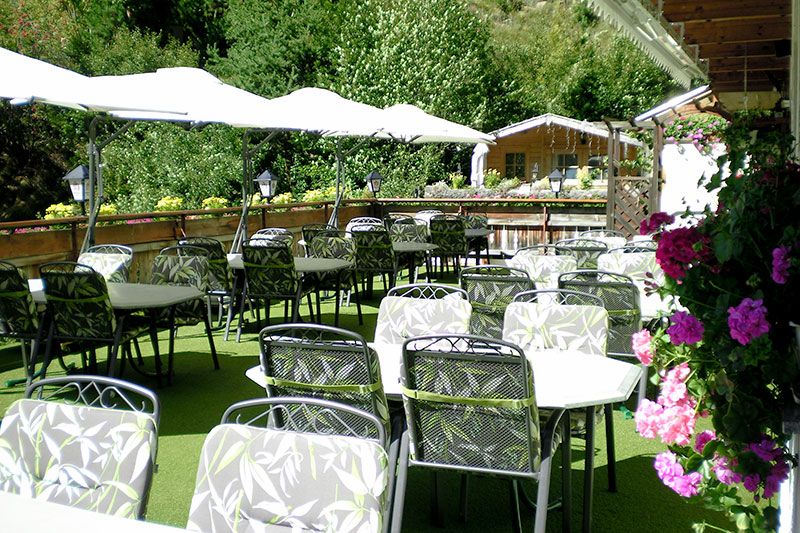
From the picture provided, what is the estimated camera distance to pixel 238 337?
7.05 m

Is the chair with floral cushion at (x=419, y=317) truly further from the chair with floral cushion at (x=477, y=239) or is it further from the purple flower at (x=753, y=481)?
the chair with floral cushion at (x=477, y=239)

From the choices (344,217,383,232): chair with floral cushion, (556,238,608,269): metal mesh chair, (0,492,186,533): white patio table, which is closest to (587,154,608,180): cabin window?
(344,217,383,232): chair with floral cushion

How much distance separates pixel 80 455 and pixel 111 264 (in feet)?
14.2

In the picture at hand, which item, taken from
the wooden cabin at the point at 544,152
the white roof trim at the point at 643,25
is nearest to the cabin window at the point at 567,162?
the wooden cabin at the point at 544,152

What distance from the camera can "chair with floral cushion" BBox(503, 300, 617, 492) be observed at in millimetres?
3578

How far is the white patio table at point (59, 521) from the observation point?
5.20 ft

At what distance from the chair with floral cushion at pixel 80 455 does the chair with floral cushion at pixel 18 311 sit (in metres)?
3.25

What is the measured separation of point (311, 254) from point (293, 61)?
1498cm

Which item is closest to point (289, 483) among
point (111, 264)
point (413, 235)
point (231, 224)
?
point (111, 264)

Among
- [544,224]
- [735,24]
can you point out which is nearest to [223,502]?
[735,24]

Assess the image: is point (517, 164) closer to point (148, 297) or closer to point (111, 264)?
point (111, 264)

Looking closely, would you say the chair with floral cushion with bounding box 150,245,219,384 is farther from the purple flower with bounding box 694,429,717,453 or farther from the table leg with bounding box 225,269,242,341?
the purple flower with bounding box 694,429,717,453

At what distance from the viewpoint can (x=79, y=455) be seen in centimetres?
199

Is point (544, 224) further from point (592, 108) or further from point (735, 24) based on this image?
point (592, 108)
